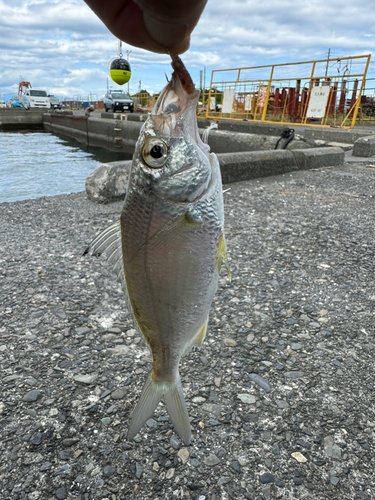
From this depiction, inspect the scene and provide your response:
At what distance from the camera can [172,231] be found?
1423 millimetres

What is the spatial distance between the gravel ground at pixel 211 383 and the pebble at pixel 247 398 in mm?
12

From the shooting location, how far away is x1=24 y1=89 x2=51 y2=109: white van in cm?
3872

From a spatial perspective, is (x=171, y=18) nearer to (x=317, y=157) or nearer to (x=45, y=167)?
(x=317, y=157)

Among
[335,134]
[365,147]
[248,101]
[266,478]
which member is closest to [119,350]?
[266,478]

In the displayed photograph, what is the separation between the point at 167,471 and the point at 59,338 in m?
1.49

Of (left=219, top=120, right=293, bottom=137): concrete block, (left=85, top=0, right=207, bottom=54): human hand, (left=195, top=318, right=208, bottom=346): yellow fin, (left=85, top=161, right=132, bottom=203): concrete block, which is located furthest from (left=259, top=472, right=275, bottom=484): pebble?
(left=219, top=120, right=293, bottom=137): concrete block

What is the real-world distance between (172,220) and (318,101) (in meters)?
15.1

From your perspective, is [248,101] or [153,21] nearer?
[153,21]

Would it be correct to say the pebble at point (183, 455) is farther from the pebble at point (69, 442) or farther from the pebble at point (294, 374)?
the pebble at point (294, 374)

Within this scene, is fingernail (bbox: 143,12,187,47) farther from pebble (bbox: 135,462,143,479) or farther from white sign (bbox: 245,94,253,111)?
white sign (bbox: 245,94,253,111)

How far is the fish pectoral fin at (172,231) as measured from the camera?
142 cm

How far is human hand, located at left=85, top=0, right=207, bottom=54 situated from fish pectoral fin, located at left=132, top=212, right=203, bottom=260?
0.63 meters

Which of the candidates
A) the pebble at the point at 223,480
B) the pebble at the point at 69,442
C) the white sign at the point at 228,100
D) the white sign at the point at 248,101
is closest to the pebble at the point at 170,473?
the pebble at the point at 223,480

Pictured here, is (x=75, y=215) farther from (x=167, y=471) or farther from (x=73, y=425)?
(x=167, y=471)
